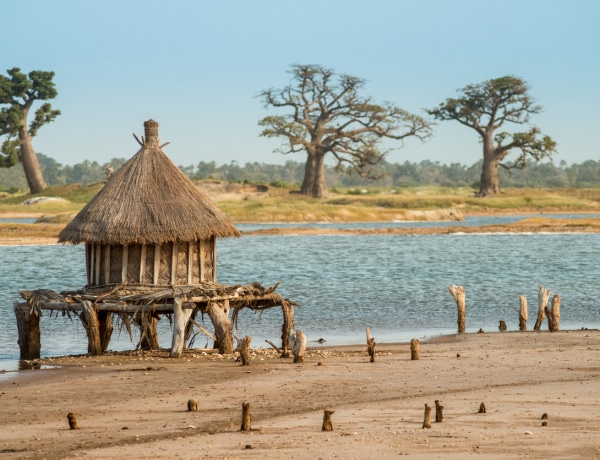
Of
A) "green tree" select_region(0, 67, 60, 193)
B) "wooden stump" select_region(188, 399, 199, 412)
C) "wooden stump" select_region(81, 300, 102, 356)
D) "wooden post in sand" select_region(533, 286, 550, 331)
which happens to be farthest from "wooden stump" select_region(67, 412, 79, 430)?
"green tree" select_region(0, 67, 60, 193)

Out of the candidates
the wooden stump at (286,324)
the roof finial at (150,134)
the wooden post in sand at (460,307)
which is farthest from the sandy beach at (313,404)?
the roof finial at (150,134)

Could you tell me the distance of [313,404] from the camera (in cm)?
1286

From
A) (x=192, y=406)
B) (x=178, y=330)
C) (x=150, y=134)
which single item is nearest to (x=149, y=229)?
(x=178, y=330)

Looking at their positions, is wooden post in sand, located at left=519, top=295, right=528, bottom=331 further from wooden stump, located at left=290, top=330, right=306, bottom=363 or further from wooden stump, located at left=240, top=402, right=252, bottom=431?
wooden stump, located at left=240, top=402, right=252, bottom=431

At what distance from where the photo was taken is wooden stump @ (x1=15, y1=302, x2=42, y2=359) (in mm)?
18438

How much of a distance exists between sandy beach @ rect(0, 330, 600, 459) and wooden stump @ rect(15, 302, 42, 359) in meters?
0.99

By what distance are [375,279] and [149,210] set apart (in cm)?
1725

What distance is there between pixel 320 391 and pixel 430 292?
17563mm

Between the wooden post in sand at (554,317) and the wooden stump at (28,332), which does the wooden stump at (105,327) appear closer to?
the wooden stump at (28,332)

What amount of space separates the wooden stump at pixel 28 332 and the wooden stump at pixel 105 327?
1046 millimetres

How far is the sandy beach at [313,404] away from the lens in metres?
10.4

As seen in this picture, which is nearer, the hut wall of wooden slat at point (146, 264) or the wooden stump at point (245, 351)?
the wooden stump at point (245, 351)

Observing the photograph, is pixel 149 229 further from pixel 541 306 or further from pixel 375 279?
pixel 375 279

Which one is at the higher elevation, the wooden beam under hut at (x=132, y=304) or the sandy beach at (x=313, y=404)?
the wooden beam under hut at (x=132, y=304)
